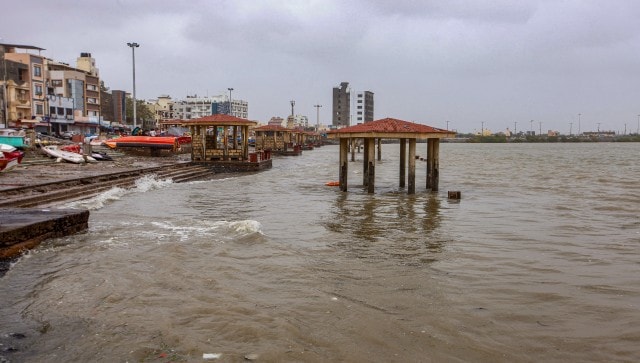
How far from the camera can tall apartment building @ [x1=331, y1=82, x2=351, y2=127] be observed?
168m

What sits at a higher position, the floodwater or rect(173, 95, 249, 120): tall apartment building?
rect(173, 95, 249, 120): tall apartment building

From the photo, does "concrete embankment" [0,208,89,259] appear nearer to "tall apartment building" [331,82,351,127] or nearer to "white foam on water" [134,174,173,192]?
"white foam on water" [134,174,173,192]

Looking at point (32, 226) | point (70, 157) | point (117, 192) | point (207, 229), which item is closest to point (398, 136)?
point (207, 229)

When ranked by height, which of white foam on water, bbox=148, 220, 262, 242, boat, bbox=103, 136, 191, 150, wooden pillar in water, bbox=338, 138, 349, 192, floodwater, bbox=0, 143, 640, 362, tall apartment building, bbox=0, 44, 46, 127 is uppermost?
tall apartment building, bbox=0, 44, 46, 127

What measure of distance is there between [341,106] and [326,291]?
538ft

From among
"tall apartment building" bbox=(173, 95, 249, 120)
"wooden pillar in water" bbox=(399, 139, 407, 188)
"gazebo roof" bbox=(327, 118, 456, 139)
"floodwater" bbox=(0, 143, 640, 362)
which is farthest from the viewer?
"tall apartment building" bbox=(173, 95, 249, 120)

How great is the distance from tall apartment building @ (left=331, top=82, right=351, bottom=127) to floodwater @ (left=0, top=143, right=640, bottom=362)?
156799mm

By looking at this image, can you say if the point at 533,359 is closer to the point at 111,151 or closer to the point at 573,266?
the point at 573,266

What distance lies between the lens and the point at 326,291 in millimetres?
6453

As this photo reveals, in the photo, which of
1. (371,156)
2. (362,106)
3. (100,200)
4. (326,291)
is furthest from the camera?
(362,106)

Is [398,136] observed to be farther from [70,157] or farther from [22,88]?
[22,88]

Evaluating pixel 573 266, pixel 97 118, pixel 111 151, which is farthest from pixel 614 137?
pixel 573 266

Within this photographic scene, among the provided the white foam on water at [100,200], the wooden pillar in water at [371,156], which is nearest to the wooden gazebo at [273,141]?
the wooden pillar in water at [371,156]

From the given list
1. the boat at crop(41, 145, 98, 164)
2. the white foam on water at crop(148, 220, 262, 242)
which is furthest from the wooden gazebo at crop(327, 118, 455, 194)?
the boat at crop(41, 145, 98, 164)
